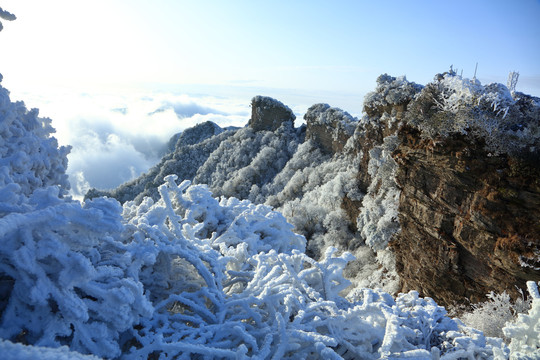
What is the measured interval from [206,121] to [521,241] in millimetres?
49624

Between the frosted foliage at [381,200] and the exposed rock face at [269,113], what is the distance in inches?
756

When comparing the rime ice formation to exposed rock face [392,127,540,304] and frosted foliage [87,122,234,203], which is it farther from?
frosted foliage [87,122,234,203]

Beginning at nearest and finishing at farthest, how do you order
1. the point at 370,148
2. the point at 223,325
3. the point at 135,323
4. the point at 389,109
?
the point at 135,323
the point at 223,325
the point at 389,109
the point at 370,148

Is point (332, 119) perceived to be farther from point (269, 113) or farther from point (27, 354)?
point (27, 354)

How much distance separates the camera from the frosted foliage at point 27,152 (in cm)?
209

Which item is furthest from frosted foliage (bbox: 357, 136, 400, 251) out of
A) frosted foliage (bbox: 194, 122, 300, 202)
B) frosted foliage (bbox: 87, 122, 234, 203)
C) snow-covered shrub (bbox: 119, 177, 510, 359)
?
frosted foliage (bbox: 87, 122, 234, 203)

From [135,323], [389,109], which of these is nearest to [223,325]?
[135,323]

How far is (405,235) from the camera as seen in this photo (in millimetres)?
12203

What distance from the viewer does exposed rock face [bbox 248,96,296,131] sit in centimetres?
3709

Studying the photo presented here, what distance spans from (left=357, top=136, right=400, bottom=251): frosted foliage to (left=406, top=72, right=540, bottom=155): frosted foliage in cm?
553

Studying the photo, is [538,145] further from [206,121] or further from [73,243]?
[206,121]

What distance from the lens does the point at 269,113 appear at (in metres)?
37.5

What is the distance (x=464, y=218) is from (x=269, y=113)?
2940 centimetres

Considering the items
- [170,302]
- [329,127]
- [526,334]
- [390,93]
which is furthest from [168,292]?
[329,127]
